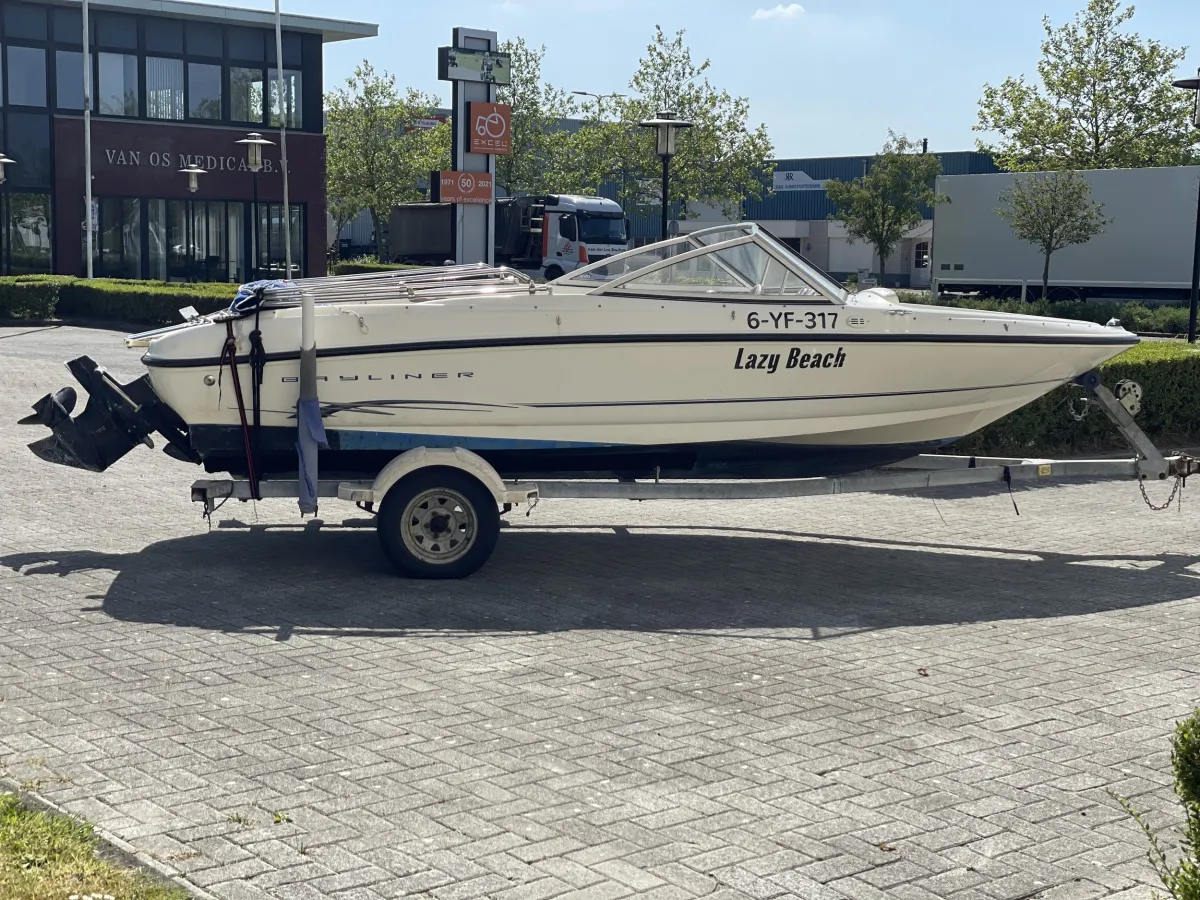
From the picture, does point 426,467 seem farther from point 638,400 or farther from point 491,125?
point 491,125

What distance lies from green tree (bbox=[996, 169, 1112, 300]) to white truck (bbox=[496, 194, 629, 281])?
10.3m

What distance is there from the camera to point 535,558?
9.32m

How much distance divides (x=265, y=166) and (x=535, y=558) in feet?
125

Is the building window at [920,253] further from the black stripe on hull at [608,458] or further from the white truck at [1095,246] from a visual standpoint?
the black stripe on hull at [608,458]

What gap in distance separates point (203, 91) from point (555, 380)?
128 feet

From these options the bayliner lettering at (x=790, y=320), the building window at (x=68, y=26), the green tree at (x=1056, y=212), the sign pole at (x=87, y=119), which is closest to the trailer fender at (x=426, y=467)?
the bayliner lettering at (x=790, y=320)

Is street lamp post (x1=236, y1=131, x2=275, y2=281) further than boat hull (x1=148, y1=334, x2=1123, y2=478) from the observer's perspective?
Yes

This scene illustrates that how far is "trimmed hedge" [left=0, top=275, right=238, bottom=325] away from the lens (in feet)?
98.5

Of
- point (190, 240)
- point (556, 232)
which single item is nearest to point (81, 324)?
point (556, 232)

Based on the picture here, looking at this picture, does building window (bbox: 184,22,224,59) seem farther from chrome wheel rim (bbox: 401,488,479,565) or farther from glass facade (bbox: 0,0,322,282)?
chrome wheel rim (bbox: 401,488,479,565)

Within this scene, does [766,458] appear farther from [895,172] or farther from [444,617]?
[895,172]

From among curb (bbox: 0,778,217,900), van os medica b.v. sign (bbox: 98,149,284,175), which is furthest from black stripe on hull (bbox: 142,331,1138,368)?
van os medica b.v. sign (bbox: 98,149,284,175)

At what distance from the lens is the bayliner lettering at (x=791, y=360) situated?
8805 millimetres

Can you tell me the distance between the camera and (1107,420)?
43.4 ft
